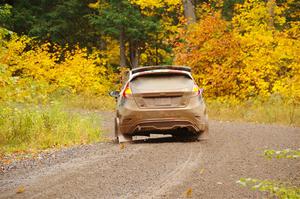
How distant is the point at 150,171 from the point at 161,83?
4290 millimetres

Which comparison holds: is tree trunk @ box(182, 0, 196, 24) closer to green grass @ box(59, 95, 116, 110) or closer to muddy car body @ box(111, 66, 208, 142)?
green grass @ box(59, 95, 116, 110)

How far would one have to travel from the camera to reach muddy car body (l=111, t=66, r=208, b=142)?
12852 millimetres

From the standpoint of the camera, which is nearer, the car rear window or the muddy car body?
the muddy car body

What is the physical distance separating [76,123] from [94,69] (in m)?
18.5

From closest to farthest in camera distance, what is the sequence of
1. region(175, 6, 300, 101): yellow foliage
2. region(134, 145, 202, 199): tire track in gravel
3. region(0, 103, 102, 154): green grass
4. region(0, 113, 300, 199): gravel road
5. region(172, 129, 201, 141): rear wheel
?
region(134, 145, 202, 199): tire track in gravel → region(0, 113, 300, 199): gravel road → region(172, 129, 201, 141): rear wheel → region(0, 103, 102, 154): green grass → region(175, 6, 300, 101): yellow foliage

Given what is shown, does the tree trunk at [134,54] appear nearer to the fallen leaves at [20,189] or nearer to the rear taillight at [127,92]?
the rear taillight at [127,92]

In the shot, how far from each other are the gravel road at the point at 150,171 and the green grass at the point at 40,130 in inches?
45.2

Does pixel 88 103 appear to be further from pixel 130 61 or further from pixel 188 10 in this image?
pixel 130 61

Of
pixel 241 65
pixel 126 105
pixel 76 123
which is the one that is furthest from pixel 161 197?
pixel 241 65

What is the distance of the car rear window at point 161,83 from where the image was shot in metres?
13.1

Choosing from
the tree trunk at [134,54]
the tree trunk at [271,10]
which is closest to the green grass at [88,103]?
the tree trunk at [134,54]

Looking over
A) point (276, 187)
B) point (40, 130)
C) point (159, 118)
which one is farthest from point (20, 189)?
point (40, 130)

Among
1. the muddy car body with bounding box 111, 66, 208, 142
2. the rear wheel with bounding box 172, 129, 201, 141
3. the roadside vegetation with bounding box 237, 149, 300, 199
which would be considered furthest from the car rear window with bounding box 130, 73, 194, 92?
the roadside vegetation with bounding box 237, 149, 300, 199

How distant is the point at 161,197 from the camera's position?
283 inches
